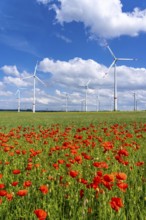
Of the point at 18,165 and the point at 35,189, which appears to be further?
the point at 18,165

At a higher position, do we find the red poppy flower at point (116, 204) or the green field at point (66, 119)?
the green field at point (66, 119)

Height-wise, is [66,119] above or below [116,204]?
above

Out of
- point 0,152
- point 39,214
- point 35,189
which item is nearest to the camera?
point 39,214

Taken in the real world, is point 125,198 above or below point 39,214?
below

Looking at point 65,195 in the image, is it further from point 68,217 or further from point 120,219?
point 120,219

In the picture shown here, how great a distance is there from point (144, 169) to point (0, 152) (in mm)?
5138

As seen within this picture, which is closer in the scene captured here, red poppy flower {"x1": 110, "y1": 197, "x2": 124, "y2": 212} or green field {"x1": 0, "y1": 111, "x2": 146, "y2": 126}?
red poppy flower {"x1": 110, "y1": 197, "x2": 124, "y2": 212}

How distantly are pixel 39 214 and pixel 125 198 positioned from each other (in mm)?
2827

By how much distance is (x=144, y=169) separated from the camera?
8.05m

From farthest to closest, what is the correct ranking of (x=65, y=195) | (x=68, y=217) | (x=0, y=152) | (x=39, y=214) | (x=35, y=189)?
(x=0, y=152)
(x=35, y=189)
(x=65, y=195)
(x=68, y=217)
(x=39, y=214)

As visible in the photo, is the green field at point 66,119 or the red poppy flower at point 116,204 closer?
the red poppy flower at point 116,204

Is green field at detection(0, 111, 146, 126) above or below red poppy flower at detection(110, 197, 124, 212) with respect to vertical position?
above

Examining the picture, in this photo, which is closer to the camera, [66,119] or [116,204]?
[116,204]

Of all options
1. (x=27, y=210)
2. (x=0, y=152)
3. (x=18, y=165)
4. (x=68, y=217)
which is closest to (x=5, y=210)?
(x=27, y=210)
